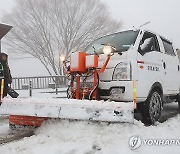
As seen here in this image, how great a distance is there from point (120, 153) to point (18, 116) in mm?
2077

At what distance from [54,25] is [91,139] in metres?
20.7

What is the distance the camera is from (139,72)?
4445 millimetres

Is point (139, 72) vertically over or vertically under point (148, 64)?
under

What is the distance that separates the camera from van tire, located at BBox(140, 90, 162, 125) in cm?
461

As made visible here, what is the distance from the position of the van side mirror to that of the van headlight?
0.52m

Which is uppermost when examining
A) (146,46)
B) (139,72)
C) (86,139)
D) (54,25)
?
(54,25)

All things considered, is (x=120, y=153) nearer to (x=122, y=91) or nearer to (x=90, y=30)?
(x=122, y=91)

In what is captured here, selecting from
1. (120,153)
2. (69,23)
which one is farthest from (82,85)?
(69,23)

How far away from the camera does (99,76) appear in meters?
4.69

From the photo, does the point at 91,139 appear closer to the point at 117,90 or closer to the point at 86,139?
A: the point at 86,139

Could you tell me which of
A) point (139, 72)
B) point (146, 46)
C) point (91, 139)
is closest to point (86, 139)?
point (91, 139)

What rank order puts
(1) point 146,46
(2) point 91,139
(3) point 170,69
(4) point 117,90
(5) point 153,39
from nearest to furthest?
1. (2) point 91,139
2. (4) point 117,90
3. (1) point 146,46
4. (5) point 153,39
5. (3) point 170,69

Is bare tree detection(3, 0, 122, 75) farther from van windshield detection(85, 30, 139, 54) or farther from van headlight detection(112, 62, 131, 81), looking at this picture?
van headlight detection(112, 62, 131, 81)

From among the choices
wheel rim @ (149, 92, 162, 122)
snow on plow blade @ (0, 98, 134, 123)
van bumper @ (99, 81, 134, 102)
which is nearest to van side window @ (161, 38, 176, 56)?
wheel rim @ (149, 92, 162, 122)
